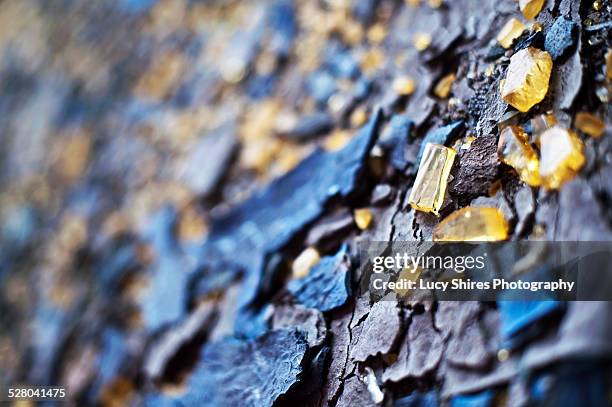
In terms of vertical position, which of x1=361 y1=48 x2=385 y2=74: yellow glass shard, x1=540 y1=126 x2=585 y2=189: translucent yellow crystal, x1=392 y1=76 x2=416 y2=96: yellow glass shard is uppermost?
x1=361 y1=48 x2=385 y2=74: yellow glass shard

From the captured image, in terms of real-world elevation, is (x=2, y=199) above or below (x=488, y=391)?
above

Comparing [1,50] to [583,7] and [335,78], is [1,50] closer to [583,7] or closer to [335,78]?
[335,78]

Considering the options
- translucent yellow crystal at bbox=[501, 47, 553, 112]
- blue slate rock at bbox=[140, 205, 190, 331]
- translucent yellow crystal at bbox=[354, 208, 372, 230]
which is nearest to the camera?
translucent yellow crystal at bbox=[501, 47, 553, 112]

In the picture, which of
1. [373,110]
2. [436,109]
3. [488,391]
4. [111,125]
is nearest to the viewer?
[488,391]

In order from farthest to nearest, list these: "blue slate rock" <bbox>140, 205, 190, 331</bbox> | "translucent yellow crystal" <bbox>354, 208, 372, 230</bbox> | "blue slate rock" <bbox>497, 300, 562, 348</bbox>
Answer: "blue slate rock" <bbox>140, 205, 190, 331</bbox>, "translucent yellow crystal" <bbox>354, 208, 372, 230</bbox>, "blue slate rock" <bbox>497, 300, 562, 348</bbox>

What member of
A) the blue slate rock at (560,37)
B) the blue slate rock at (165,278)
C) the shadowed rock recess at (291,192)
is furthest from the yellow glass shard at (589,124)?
the blue slate rock at (165,278)

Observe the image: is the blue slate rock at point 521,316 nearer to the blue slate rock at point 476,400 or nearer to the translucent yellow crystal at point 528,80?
the blue slate rock at point 476,400

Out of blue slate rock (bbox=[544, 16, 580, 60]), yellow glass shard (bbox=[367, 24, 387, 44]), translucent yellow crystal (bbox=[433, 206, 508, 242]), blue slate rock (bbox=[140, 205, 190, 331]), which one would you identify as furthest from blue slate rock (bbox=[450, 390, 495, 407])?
yellow glass shard (bbox=[367, 24, 387, 44])

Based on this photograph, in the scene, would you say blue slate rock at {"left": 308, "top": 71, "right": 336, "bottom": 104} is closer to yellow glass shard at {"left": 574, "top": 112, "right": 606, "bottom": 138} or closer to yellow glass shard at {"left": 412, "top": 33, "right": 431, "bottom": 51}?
yellow glass shard at {"left": 412, "top": 33, "right": 431, "bottom": 51}

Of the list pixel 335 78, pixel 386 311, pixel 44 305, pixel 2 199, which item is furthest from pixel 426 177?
pixel 2 199
